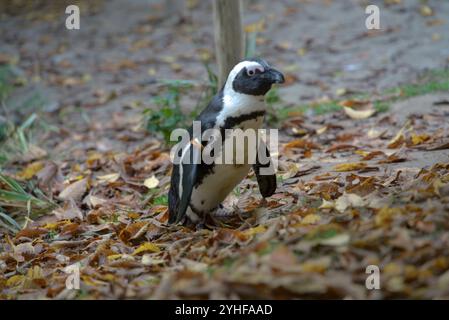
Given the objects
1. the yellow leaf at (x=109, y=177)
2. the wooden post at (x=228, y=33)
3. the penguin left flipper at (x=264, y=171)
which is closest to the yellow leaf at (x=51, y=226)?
the yellow leaf at (x=109, y=177)

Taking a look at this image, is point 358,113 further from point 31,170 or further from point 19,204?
point 19,204

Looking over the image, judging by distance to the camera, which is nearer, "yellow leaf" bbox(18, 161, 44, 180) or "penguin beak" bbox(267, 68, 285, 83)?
"penguin beak" bbox(267, 68, 285, 83)

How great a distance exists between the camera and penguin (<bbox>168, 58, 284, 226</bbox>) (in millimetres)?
3723

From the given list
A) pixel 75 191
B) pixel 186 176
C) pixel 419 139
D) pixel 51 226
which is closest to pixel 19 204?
pixel 75 191

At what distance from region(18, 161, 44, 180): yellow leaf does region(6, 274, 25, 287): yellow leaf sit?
2309 millimetres

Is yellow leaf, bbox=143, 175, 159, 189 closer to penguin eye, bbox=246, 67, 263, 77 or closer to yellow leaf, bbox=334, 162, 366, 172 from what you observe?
yellow leaf, bbox=334, 162, 366, 172

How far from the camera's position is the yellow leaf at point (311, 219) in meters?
3.35

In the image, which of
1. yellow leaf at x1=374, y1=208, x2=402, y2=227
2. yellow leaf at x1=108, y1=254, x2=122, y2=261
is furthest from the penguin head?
yellow leaf at x1=108, y1=254, x2=122, y2=261

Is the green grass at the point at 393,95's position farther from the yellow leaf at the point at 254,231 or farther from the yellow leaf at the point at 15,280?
the yellow leaf at the point at 15,280

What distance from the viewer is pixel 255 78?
12.2 feet

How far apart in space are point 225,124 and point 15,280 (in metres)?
1.40

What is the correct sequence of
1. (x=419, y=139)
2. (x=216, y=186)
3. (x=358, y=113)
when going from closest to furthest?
(x=216, y=186) < (x=419, y=139) < (x=358, y=113)

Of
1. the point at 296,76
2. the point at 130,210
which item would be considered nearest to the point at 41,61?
the point at 296,76

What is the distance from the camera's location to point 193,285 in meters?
2.79
